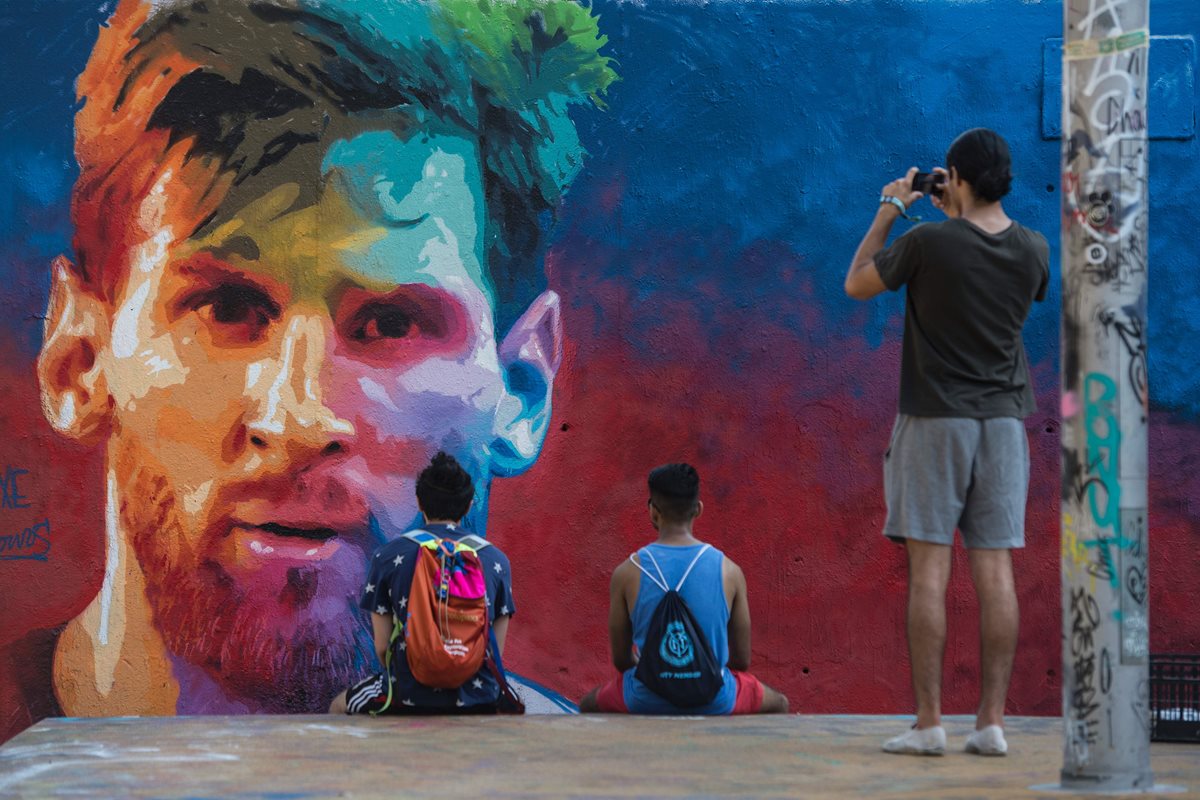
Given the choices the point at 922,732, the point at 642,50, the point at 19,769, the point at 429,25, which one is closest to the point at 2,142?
the point at 429,25

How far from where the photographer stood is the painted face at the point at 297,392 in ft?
22.9

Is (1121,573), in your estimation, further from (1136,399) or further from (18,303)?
(18,303)

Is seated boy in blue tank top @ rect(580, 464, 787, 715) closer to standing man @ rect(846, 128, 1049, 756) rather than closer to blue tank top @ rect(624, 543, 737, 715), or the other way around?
blue tank top @ rect(624, 543, 737, 715)

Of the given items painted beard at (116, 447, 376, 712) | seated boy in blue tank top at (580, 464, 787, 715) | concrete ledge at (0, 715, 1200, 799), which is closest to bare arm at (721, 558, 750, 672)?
seated boy in blue tank top at (580, 464, 787, 715)

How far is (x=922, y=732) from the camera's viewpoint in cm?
478

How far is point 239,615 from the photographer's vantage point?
696cm

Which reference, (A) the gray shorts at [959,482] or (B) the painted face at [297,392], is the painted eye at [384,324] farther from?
(A) the gray shorts at [959,482]

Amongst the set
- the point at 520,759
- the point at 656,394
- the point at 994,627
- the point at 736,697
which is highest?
the point at 656,394

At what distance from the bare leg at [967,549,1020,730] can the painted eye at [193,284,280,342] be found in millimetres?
3442

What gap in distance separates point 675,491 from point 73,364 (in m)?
2.80

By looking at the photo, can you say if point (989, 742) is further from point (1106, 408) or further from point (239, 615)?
point (239, 615)

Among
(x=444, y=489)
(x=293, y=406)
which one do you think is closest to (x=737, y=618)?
(x=444, y=489)

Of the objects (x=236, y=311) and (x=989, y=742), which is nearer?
(x=989, y=742)
